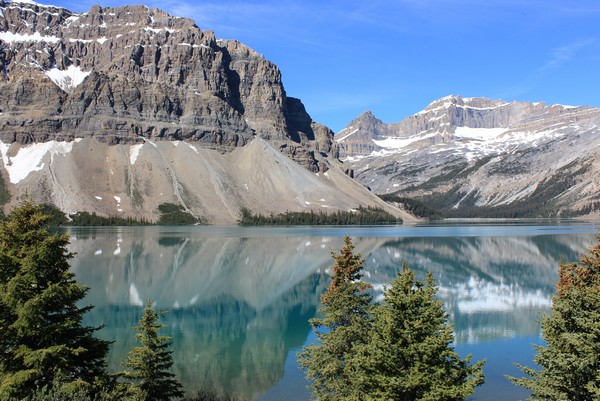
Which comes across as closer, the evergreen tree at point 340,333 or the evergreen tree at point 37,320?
the evergreen tree at point 37,320

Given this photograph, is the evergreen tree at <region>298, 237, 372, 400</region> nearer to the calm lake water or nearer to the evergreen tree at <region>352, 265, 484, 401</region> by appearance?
the evergreen tree at <region>352, 265, 484, 401</region>

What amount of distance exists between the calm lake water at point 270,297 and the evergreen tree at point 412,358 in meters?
12.3

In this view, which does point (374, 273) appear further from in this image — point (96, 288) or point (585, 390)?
point (585, 390)

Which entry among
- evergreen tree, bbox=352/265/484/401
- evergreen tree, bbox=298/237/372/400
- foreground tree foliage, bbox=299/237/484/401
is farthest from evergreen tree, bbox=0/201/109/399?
evergreen tree, bbox=352/265/484/401

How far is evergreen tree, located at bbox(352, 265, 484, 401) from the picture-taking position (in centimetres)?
1614

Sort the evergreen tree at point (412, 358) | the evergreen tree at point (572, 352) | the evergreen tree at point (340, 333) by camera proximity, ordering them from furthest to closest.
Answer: the evergreen tree at point (340, 333) < the evergreen tree at point (572, 352) < the evergreen tree at point (412, 358)

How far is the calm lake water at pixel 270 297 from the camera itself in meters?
33.5

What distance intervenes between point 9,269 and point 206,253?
78.1 m

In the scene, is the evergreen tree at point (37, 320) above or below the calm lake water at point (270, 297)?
above

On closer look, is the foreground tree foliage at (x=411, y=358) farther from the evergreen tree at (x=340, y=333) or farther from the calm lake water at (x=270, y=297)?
the calm lake water at (x=270, y=297)

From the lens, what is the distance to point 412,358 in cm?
A: 1688

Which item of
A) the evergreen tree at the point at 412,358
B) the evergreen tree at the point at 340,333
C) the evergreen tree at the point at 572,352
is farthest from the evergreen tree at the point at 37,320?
the evergreen tree at the point at 572,352

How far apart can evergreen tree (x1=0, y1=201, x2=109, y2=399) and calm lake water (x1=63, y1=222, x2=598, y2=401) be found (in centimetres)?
1066

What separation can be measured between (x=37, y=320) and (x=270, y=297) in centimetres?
4125
